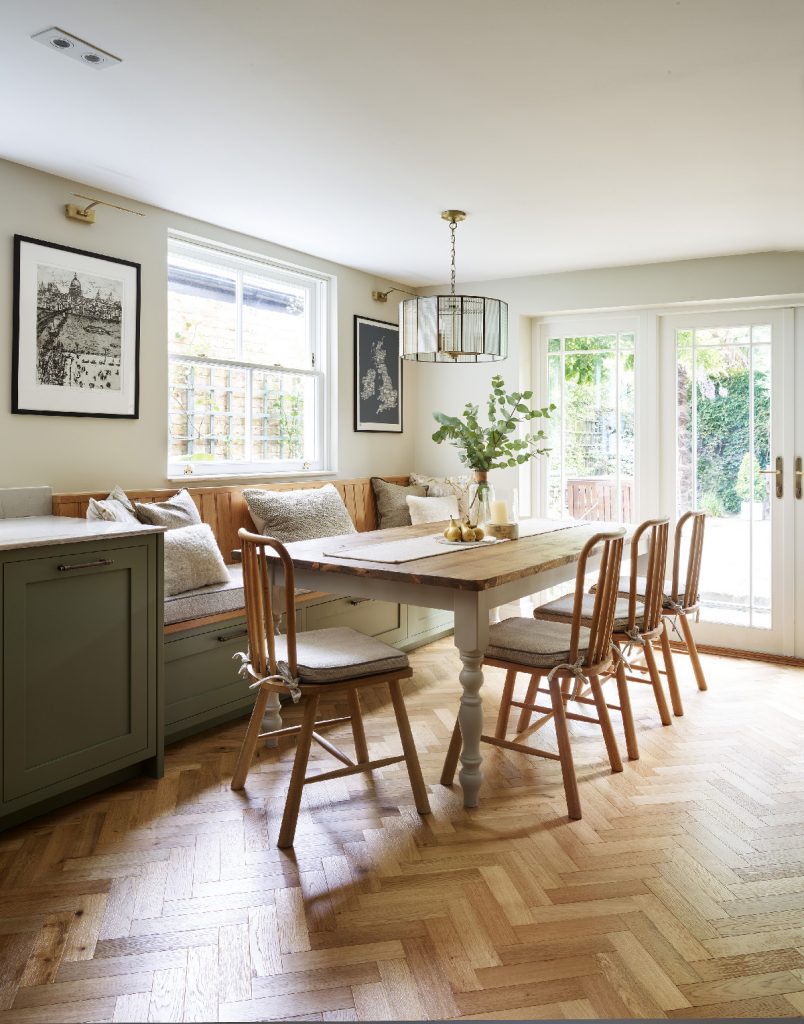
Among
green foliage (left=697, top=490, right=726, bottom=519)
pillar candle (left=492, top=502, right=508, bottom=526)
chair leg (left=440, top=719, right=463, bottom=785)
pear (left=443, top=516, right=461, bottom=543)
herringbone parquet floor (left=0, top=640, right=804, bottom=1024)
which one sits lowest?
herringbone parquet floor (left=0, top=640, right=804, bottom=1024)

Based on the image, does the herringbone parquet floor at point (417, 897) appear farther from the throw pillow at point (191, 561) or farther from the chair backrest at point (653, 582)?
the throw pillow at point (191, 561)

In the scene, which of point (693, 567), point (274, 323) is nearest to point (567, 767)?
point (693, 567)

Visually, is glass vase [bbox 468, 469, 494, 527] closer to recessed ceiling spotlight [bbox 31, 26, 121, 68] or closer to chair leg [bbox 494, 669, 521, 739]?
chair leg [bbox 494, 669, 521, 739]

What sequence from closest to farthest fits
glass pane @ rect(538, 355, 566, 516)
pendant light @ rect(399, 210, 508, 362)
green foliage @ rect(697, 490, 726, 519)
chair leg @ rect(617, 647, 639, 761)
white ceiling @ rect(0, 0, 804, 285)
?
white ceiling @ rect(0, 0, 804, 285) < chair leg @ rect(617, 647, 639, 761) < pendant light @ rect(399, 210, 508, 362) < green foliage @ rect(697, 490, 726, 519) < glass pane @ rect(538, 355, 566, 516)

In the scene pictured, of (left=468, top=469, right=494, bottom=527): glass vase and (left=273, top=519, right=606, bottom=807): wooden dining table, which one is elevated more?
(left=468, top=469, right=494, bottom=527): glass vase

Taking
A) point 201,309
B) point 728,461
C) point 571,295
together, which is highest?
point 571,295

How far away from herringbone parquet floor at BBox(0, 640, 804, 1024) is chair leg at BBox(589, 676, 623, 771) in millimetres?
54

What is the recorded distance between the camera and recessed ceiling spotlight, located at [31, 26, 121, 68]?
208cm

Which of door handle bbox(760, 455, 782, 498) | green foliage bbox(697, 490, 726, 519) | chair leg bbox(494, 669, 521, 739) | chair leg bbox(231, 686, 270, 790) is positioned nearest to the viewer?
chair leg bbox(231, 686, 270, 790)

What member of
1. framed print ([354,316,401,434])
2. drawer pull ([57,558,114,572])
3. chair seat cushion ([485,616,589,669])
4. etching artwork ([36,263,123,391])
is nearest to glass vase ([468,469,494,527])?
chair seat cushion ([485,616,589,669])

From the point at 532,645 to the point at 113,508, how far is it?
69.0 inches

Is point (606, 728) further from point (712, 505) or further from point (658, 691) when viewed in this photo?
point (712, 505)

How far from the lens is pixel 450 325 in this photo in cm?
335

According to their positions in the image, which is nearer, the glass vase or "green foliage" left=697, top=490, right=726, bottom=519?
the glass vase
